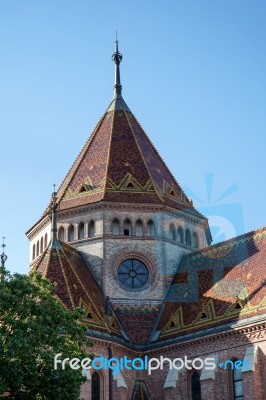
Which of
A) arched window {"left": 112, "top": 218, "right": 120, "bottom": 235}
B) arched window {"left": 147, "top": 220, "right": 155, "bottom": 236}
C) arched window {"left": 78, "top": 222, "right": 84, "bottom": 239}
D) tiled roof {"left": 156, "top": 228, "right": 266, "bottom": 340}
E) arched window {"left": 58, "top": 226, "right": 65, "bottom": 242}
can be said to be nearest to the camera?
tiled roof {"left": 156, "top": 228, "right": 266, "bottom": 340}

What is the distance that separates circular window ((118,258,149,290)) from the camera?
152 ft

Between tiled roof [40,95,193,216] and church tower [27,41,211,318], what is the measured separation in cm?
6

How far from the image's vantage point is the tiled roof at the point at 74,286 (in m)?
41.0

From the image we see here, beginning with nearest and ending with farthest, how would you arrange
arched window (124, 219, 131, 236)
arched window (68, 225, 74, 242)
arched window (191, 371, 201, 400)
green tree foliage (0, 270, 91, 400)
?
1. green tree foliage (0, 270, 91, 400)
2. arched window (191, 371, 201, 400)
3. arched window (124, 219, 131, 236)
4. arched window (68, 225, 74, 242)

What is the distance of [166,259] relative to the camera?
1865 inches

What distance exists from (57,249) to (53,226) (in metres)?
1.38

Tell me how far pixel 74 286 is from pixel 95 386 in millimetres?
5581

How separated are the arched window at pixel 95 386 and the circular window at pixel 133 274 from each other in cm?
739

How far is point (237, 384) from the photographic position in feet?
128

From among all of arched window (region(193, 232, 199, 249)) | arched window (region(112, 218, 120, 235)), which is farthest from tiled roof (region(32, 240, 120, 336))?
arched window (region(193, 232, 199, 249))

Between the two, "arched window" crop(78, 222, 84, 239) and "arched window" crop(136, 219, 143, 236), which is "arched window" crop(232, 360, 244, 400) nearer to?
"arched window" crop(136, 219, 143, 236)

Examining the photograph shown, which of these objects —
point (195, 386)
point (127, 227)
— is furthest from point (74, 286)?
point (195, 386)

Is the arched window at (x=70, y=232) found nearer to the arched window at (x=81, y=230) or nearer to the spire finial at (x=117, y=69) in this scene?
the arched window at (x=81, y=230)

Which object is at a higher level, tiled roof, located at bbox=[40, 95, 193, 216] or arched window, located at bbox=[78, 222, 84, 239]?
tiled roof, located at bbox=[40, 95, 193, 216]
